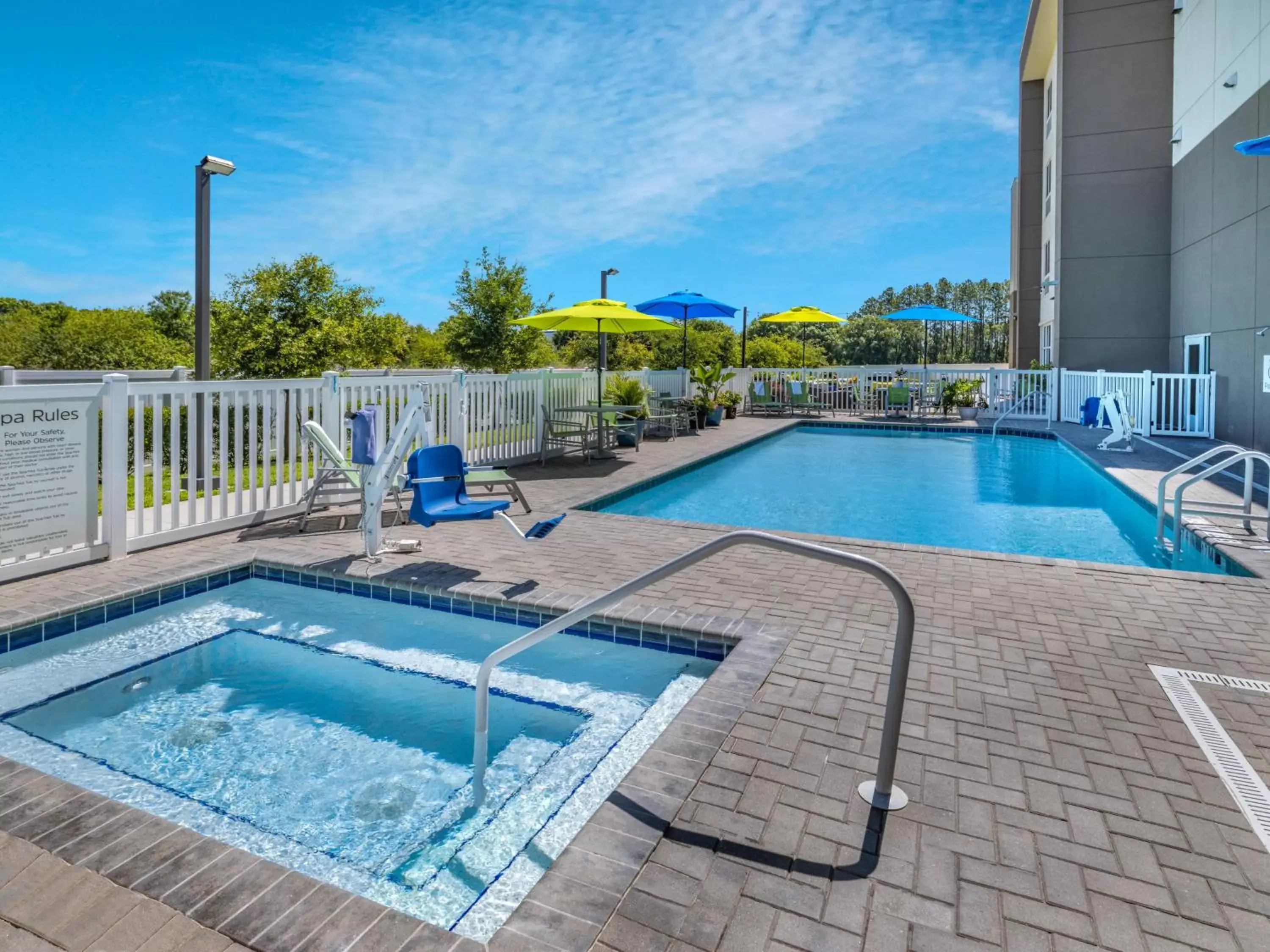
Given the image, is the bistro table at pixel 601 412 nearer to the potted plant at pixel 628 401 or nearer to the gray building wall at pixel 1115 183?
the potted plant at pixel 628 401

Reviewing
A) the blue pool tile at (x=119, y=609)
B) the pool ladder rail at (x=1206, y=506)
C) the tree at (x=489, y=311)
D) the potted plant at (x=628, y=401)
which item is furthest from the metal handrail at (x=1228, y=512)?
the tree at (x=489, y=311)

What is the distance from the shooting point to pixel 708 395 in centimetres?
1656

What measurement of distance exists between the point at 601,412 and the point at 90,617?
22.9 feet

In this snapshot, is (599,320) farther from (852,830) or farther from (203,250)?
(852,830)

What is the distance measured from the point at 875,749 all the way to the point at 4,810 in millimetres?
2694

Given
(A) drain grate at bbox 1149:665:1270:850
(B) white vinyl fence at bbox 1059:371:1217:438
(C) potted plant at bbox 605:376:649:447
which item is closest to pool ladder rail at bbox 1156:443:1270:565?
(A) drain grate at bbox 1149:665:1270:850

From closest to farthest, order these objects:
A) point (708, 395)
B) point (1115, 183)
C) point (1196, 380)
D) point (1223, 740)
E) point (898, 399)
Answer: point (1223, 740) → point (1196, 380) → point (708, 395) → point (1115, 183) → point (898, 399)

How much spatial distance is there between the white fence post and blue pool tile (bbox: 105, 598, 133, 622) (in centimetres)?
95

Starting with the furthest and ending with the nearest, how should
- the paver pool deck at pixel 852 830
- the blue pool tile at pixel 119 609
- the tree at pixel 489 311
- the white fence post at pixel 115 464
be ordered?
the tree at pixel 489 311 < the white fence post at pixel 115 464 < the blue pool tile at pixel 119 609 < the paver pool deck at pixel 852 830

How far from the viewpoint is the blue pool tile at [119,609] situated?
14.0ft

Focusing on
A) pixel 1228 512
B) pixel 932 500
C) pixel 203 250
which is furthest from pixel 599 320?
pixel 1228 512

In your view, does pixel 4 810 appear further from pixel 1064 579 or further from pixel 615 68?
pixel 615 68

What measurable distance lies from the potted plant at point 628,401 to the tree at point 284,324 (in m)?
11.4

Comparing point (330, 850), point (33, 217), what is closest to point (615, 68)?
point (330, 850)
